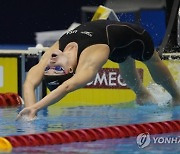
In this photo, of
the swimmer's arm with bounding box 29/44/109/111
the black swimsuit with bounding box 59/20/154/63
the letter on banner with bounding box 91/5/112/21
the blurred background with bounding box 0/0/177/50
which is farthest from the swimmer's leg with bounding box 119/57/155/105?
the blurred background with bounding box 0/0/177/50

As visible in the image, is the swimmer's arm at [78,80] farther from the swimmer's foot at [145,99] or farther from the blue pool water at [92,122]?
the swimmer's foot at [145,99]

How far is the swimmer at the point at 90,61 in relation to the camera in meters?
5.77

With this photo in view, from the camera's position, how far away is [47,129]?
5539mm

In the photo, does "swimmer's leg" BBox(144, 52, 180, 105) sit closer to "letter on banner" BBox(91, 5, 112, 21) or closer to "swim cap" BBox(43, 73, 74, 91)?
"swim cap" BBox(43, 73, 74, 91)

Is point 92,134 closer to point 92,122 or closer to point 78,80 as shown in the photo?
point 78,80

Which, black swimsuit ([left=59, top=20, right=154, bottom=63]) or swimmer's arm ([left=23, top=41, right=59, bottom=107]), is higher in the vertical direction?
black swimsuit ([left=59, top=20, right=154, bottom=63])

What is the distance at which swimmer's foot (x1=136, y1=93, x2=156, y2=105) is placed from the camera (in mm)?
7000

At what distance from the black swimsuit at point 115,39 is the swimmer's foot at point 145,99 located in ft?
1.45

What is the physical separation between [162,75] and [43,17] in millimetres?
4183

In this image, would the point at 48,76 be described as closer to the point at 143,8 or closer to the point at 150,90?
the point at 150,90

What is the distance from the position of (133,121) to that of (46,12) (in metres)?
4.92

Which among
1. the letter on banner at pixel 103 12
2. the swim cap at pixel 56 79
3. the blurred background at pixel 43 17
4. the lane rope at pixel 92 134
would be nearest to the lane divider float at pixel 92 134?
the lane rope at pixel 92 134

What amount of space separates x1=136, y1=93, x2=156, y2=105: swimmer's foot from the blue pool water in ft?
0.21

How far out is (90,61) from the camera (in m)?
5.92
